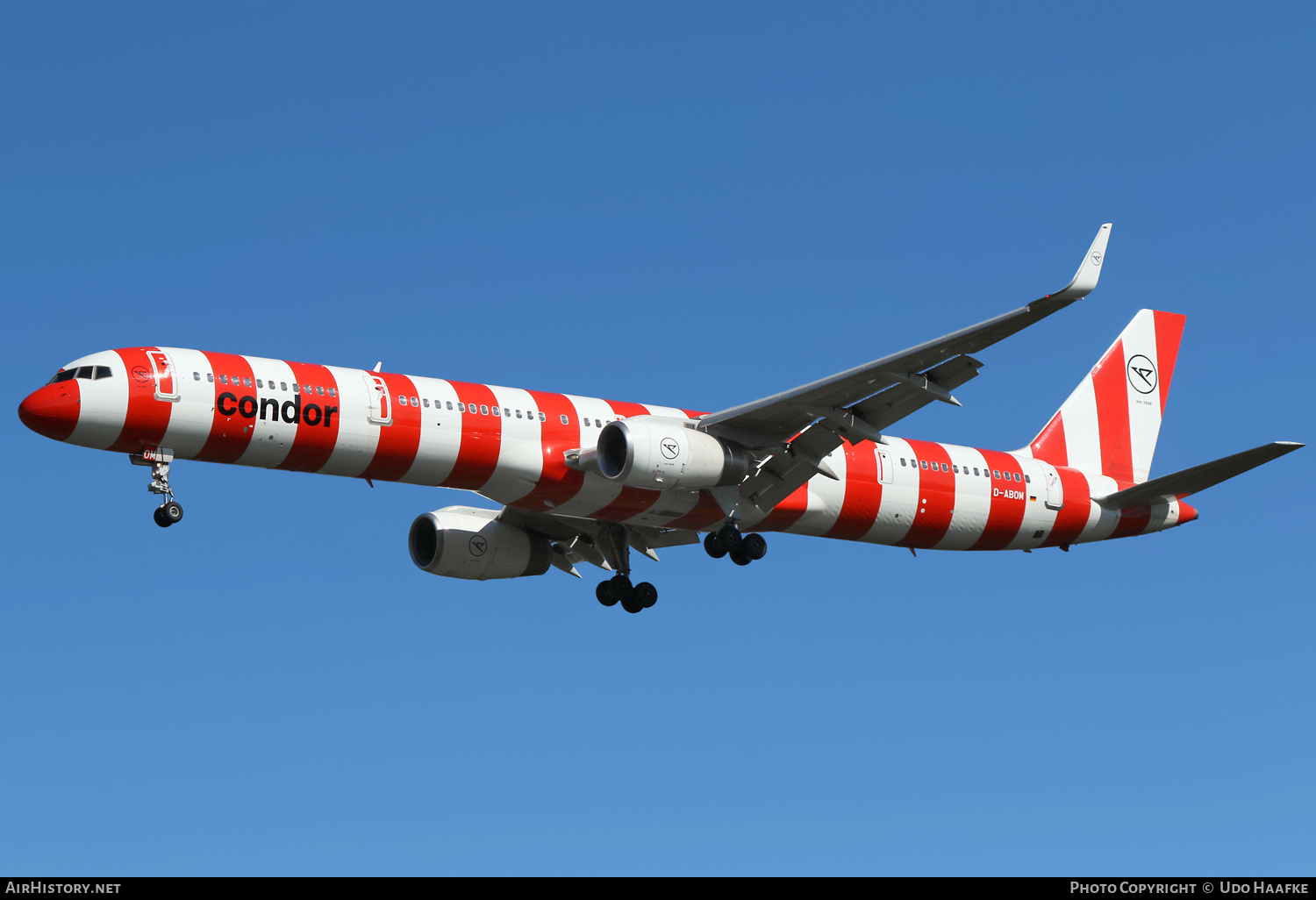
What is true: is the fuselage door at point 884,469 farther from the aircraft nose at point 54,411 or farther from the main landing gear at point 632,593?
the aircraft nose at point 54,411

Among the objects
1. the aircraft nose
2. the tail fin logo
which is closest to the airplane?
the aircraft nose

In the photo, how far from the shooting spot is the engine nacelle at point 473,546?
40.8m

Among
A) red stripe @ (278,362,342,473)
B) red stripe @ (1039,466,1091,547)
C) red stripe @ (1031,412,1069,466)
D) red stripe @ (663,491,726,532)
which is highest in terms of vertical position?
red stripe @ (1031,412,1069,466)

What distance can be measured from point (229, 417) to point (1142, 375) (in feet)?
85.3

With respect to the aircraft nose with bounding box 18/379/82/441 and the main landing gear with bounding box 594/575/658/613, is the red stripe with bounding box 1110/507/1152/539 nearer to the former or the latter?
the main landing gear with bounding box 594/575/658/613

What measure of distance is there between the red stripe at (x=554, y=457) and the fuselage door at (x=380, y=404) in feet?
11.1

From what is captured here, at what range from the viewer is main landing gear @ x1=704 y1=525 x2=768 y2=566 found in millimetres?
37344

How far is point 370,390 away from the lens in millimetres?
34625

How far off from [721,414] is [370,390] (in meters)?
7.62

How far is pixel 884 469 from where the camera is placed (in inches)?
1564

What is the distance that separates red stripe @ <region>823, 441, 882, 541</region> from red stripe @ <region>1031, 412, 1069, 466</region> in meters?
6.11
